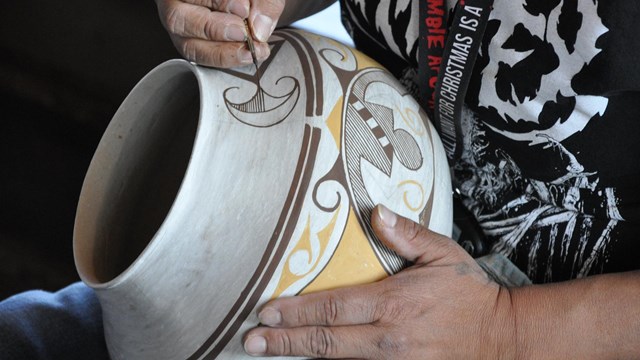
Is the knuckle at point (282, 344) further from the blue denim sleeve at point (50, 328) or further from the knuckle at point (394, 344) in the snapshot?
the blue denim sleeve at point (50, 328)

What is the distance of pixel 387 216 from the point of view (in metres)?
0.68

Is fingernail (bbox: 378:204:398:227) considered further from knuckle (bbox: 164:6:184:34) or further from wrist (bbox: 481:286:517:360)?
knuckle (bbox: 164:6:184:34)

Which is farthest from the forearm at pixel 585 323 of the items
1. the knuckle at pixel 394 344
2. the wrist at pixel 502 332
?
the knuckle at pixel 394 344

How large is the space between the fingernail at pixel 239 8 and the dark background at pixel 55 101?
1.01 m

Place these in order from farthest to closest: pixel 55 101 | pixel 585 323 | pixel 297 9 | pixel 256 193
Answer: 1. pixel 55 101
2. pixel 297 9
3. pixel 585 323
4. pixel 256 193

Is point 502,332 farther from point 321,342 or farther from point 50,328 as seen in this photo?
point 50,328

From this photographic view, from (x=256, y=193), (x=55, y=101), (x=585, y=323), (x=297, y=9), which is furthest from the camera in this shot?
(x=55, y=101)

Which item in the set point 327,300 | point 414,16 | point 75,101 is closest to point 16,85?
point 75,101

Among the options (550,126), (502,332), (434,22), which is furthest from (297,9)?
(502,332)

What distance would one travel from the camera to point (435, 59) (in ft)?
2.62

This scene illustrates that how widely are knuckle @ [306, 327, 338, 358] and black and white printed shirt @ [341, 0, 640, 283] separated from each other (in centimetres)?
27

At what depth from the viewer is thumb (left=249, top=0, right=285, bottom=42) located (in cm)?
71

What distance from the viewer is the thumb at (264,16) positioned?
71 cm

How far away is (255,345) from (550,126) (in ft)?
1.13
